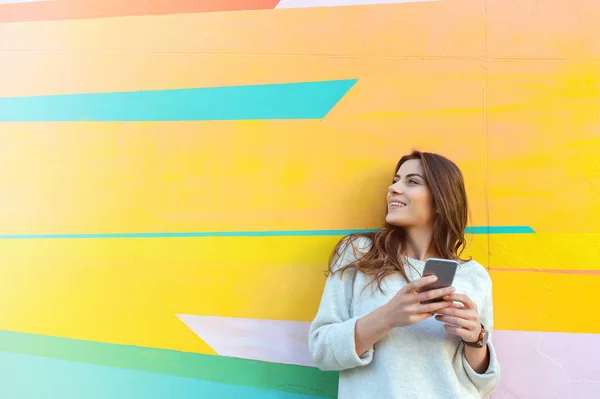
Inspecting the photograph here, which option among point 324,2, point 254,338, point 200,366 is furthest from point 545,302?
point 324,2

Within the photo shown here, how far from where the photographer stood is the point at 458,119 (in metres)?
1.84

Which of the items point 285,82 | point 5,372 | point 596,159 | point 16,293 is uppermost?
point 285,82

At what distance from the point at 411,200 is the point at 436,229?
13cm

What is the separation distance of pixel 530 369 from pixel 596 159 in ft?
2.56

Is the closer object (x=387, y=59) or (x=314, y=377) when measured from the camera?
(x=314, y=377)

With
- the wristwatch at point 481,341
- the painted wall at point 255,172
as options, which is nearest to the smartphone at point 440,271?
the wristwatch at point 481,341

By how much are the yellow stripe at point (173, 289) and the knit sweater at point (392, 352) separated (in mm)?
214

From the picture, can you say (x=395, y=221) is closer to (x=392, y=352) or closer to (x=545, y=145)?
(x=392, y=352)

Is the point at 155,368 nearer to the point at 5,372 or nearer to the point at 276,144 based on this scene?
the point at 5,372

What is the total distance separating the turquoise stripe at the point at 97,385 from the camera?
5.67 feet

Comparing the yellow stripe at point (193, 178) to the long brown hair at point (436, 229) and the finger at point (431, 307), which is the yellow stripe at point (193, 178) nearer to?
the long brown hair at point (436, 229)

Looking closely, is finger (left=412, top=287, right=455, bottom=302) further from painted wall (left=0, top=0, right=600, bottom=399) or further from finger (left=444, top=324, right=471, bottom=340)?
painted wall (left=0, top=0, right=600, bottom=399)

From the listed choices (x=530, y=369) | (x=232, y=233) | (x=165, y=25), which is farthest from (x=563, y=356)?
(x=165, y=25)

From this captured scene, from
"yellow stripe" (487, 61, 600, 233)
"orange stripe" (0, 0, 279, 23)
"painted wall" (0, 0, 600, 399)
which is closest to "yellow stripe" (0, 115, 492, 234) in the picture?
"painted wall" (0, 0, 600, 399)
